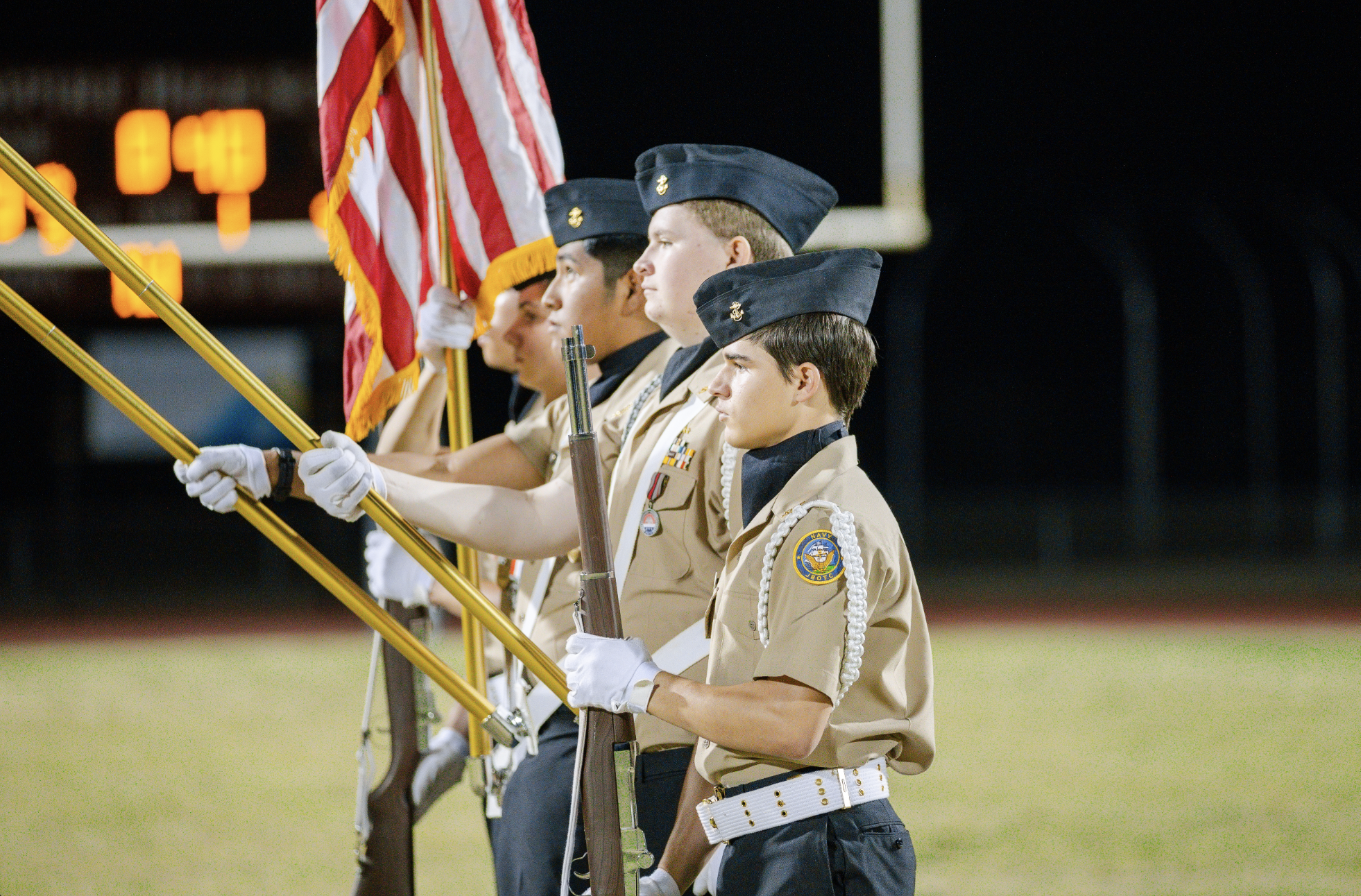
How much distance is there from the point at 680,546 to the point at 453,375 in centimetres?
121

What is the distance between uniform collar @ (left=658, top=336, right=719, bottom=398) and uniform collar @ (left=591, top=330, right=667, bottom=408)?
1.27 ft

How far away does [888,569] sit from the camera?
2271 mm

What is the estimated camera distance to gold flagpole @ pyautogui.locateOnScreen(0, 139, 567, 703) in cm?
277

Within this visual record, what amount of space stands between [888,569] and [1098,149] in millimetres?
21817

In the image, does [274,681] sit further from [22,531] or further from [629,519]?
[629,519]

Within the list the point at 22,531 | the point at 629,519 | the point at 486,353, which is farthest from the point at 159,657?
the point at 629,519

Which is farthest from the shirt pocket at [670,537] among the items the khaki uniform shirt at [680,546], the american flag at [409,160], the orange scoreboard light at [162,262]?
the orange scoreboard light at [162,262]

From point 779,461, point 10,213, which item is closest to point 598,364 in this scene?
point 779,461

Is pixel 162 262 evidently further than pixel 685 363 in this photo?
Yes

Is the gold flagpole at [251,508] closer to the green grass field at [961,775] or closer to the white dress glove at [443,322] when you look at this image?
the white dress glove at [443,322]

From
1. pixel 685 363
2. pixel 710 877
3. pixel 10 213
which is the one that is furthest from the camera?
pixel 10 213

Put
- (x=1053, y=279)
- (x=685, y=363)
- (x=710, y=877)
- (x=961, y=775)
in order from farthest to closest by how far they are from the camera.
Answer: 1. (x=1053, y=279)
2. (x=961, y=775)
3. (x=685, y=363)
4. (x=710, y=877)

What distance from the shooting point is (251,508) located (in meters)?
2.99

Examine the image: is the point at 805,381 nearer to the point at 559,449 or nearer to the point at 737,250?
the point at 737,250
